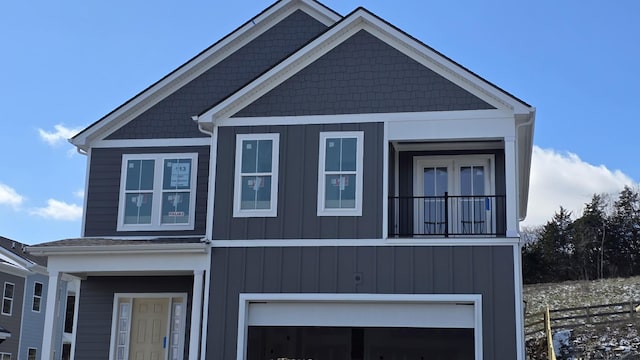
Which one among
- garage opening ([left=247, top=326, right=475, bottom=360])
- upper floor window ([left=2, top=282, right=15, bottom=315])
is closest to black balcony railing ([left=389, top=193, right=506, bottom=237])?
garage opening ([left=247, top=326, right=475, bottom=360])

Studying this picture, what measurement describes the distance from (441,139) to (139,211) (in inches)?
274

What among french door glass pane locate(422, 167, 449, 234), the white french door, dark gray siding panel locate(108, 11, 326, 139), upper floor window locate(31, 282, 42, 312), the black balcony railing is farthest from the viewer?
upper floor window locate(31, 282, 42, 312)

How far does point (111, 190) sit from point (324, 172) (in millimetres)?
5514

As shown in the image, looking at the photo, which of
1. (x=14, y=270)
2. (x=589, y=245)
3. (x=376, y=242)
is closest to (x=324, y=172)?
(x=376, y=242)

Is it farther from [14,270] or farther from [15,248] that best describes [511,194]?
[15,248]

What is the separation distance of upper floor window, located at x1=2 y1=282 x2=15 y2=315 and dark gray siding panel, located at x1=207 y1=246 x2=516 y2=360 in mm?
20159

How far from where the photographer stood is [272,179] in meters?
15.7

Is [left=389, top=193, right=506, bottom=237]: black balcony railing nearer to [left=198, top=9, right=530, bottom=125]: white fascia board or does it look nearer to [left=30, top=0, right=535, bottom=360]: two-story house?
[left=30, top=0, right=535, bottom=360]: two-story house

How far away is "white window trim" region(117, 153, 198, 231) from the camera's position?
1762 cm

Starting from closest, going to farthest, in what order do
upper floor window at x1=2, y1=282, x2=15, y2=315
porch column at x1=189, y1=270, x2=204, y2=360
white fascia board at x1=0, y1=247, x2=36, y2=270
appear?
porch column at x1=189, y1=270, x2=204, y2=360 → upper floor window at x1=2, y1=282, x2=15, y2=315 → white fascia board at x1=0, y1=247, x2=36, y2=270

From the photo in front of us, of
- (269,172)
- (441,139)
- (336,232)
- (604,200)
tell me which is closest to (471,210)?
(441,139)

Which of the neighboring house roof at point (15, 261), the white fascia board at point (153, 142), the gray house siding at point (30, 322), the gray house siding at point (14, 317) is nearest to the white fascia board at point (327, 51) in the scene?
the white fascia board at point (153, 142)

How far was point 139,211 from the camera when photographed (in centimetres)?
1780

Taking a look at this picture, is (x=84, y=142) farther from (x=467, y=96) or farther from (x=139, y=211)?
(x=467, y=96)
